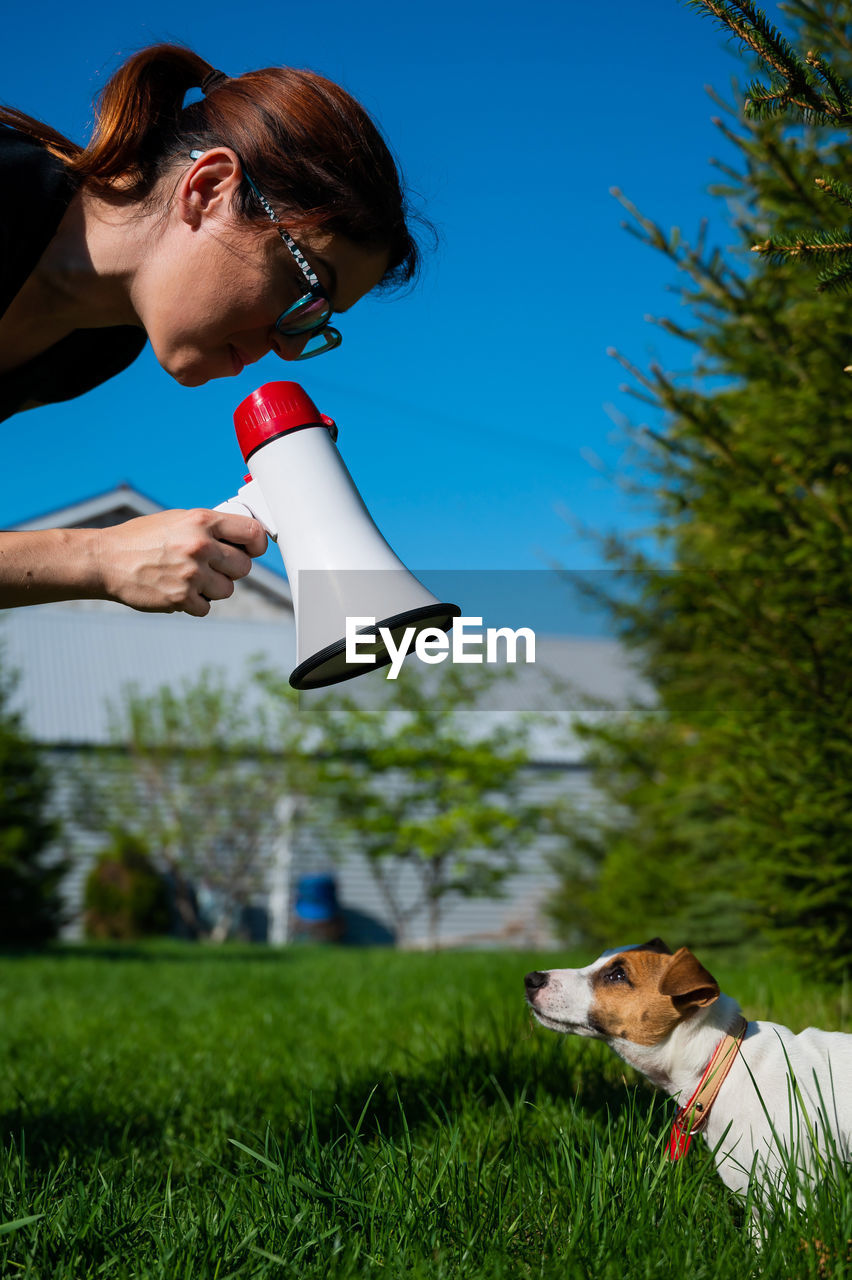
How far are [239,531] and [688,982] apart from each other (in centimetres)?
111

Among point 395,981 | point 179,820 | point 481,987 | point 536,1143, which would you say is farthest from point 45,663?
point 536,1143

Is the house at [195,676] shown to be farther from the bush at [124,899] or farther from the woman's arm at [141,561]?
the woman's arm at [141,561]

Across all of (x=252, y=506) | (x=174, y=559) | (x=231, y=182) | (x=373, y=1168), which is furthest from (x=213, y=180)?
(x=373, y=1168)

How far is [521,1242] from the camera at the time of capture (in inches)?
63.7

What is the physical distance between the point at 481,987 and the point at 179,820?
1174 cm

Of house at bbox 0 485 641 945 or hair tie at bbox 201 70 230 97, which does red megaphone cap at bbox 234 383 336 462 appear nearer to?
hair tie at bbox 201 70 230 97

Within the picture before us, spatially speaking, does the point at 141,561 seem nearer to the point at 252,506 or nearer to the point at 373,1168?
the point at 252,506

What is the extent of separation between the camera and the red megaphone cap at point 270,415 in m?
1.63

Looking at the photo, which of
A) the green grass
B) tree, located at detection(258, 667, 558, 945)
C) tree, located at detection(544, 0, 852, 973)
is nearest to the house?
tree, located at detection(258, 667, 558, 945)

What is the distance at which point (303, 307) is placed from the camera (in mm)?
1762

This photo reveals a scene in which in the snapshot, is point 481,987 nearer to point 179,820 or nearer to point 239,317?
point 239,317

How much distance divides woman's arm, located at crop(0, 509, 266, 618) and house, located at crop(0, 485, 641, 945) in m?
12.8

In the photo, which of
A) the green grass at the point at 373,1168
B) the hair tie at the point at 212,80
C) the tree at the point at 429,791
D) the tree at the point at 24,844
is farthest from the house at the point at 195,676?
the hair tie at the point at 212,80

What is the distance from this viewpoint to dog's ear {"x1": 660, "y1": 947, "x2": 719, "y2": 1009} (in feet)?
5.94
